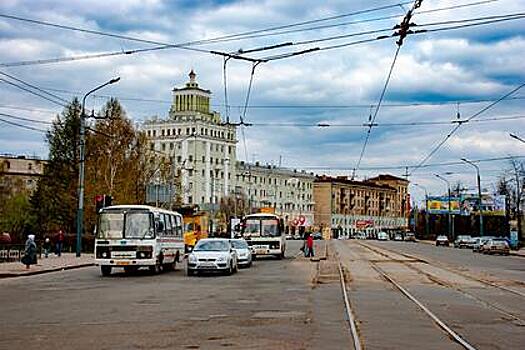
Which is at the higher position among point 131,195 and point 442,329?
point 131,195

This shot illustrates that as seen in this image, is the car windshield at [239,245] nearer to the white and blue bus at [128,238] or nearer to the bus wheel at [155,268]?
the bus wheel at [155,268]

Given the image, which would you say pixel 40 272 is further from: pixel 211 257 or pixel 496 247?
pixel 496 247

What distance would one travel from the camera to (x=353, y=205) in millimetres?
179750

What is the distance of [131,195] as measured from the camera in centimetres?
6594

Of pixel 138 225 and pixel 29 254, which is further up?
pixel 138 225

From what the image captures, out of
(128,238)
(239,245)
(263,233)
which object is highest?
(263,233)

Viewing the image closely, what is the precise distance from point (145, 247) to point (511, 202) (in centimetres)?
8348

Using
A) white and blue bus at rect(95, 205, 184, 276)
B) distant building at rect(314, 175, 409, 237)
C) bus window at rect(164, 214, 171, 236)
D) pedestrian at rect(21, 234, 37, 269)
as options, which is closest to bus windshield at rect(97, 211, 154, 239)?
white and blue bus at rect(95, 205, 184, 276)

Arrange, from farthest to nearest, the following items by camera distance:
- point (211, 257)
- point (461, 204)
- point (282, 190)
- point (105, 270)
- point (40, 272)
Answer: point (282, 190)
point (461, 204)
point (40, 272)
point (105, 270)
point (211, 257)

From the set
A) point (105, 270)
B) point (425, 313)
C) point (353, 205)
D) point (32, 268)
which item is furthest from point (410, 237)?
point (425, 313)

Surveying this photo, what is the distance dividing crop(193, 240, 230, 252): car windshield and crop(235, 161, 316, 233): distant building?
110791mm

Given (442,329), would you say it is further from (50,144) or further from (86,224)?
(50,144)

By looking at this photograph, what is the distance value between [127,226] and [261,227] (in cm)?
1670

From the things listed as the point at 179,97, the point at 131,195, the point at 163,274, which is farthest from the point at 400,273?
the point at 179,97
